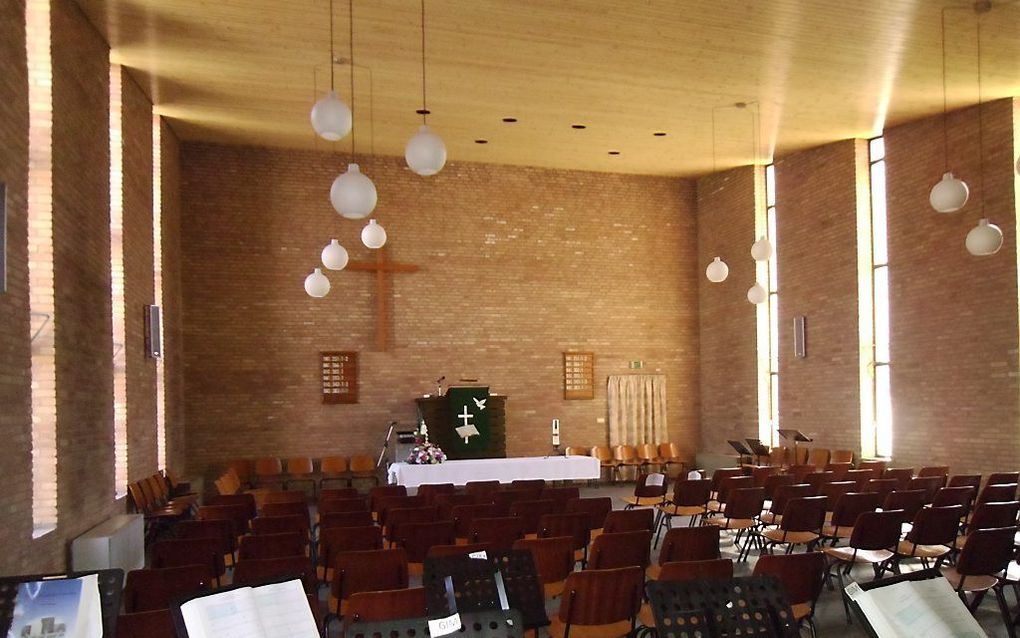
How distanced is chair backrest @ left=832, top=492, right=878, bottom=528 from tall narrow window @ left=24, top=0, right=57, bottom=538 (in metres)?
6.59

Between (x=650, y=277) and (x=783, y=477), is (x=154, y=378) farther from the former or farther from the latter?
(x=650, y=277)

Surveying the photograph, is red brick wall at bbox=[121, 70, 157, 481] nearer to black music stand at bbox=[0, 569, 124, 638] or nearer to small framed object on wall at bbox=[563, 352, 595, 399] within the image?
black music stand at bbox=[0, 569, 124, 638]

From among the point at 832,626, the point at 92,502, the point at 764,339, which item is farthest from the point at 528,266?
the point at 832,626

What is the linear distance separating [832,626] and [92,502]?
6723mm

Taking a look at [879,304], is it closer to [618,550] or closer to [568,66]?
[568,66]

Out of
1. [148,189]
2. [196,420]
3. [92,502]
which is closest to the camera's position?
[92,502]

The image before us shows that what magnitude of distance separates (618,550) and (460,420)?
869 centimetres

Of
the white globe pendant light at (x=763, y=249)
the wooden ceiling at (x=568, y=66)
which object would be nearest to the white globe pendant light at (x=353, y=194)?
the wooden ceiling at (x=568, y=66)

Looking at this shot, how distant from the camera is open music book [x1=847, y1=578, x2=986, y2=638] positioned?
2.72m

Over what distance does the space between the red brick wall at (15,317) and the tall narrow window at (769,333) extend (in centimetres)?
1171

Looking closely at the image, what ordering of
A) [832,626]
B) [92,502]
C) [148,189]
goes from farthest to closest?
[148,189], [92,502], [832,626]

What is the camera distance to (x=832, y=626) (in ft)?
20.0

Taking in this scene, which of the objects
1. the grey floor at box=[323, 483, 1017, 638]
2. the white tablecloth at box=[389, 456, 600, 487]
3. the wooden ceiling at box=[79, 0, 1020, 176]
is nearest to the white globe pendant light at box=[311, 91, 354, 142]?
the wooden ceiling at box=[79, 0, 1020, 176]

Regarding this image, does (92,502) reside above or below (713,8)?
below
